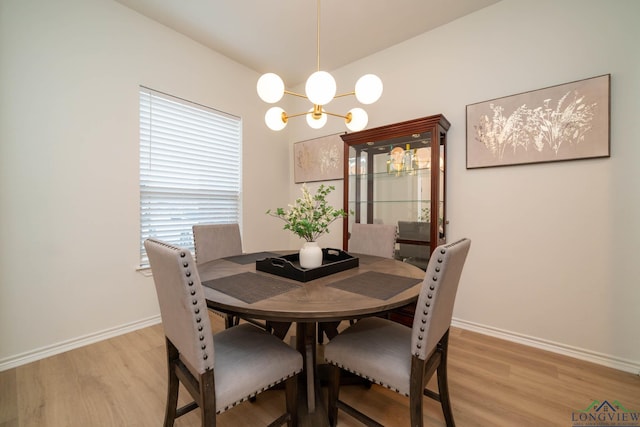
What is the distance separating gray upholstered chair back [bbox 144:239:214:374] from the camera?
3.07 ft

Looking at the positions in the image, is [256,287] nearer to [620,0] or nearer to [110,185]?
[110,185]

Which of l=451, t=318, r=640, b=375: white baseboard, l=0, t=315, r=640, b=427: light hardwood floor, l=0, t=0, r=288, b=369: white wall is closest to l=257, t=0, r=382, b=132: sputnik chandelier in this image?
l=0, t=0, r=288, b=369: white wall

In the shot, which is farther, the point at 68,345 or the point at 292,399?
the point at 68,345

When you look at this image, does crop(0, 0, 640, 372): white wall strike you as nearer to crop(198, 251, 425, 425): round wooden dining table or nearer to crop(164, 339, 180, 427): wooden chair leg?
crop(198, 251, 425, 425): round wooden dining table

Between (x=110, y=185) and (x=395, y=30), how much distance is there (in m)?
3.00

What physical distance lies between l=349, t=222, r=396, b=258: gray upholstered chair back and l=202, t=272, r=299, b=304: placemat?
1137 millimetres

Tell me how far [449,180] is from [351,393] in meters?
2.00

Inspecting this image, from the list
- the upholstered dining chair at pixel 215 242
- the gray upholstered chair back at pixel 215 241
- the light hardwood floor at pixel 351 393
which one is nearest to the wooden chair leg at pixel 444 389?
the light hardwood floor at pixel 351 393

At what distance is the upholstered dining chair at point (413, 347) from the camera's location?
1.04 m

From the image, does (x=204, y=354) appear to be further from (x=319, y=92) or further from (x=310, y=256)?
(x=319, y=92)

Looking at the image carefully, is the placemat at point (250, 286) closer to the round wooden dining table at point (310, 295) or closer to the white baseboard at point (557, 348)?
the round wooden dining table at point (310, 295)

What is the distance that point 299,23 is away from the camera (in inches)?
99.3

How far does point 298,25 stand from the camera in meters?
2.55

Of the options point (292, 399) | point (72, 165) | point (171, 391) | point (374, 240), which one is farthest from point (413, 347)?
point (72, 165)
